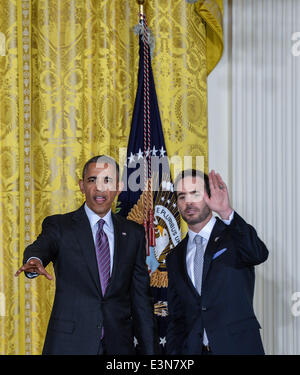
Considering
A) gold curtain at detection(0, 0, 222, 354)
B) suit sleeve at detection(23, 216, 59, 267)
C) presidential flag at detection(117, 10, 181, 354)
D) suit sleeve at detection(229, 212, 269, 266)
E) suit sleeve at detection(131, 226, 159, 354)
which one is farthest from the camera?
gold curtain at detection(0, 0, 222, 354)

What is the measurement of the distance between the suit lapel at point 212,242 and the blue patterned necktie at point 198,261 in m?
0.04

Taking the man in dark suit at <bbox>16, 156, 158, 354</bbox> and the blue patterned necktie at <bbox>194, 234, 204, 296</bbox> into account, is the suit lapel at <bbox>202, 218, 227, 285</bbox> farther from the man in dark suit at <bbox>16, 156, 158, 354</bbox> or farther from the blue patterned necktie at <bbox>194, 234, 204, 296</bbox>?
the man in dark suit at <bbox>16, 156, 158, 354</bbox>

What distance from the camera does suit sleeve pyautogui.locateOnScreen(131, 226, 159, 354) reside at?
2.37m

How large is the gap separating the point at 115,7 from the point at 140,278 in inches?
62.5

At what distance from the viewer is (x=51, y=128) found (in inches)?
112

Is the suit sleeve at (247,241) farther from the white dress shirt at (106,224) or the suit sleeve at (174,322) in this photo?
the white dress shirt at (106,224)

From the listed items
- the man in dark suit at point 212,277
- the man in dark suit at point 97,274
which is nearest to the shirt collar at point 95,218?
the man in dark suit at point 97,274

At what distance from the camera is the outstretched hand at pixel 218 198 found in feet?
7.09

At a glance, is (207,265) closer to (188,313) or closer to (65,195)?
(188,313)

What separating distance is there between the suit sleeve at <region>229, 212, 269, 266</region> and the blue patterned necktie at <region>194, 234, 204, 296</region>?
19cm

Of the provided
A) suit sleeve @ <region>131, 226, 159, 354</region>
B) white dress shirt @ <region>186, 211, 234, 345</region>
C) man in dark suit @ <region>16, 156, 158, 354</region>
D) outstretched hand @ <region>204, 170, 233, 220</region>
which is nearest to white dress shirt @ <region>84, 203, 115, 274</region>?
man in dark suit @ <region>16, 156, 158, 354</region>

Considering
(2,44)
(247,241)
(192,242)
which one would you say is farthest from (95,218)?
(2,44)

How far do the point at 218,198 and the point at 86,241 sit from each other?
0.66 m
